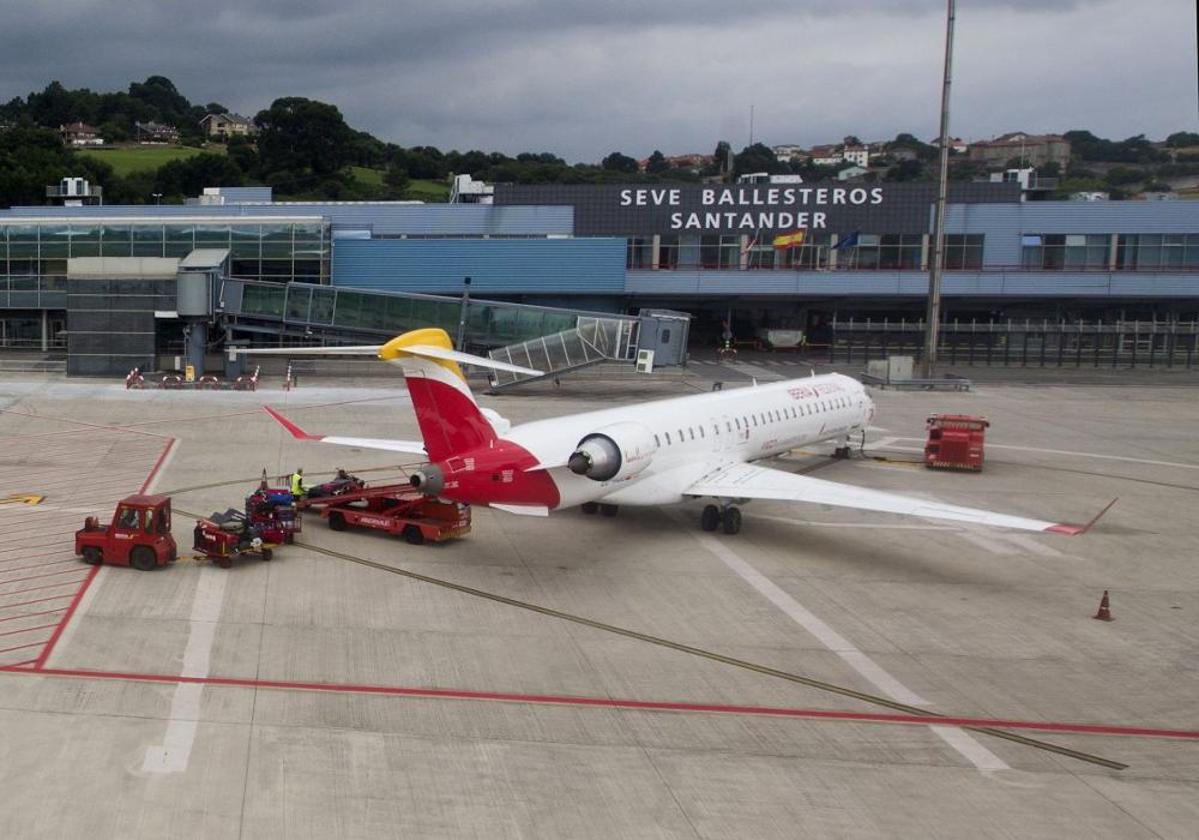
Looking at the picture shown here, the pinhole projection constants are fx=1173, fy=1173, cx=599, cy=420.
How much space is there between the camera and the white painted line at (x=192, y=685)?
1723 centimetres

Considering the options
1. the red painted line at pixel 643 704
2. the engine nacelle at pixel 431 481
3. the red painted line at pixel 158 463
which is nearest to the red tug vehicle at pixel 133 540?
the engine nacelle at pixel 431 481

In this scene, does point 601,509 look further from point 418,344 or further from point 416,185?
point 416,185

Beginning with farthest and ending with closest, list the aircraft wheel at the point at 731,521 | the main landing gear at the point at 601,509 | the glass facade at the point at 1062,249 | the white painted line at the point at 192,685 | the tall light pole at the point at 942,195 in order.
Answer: the glass facade at the point at 1062,249
the tall light pole at the point at 942,195
the main landing gear at the point at 601,509
the aircraft wheel at the point at 731,521
the white painted line at the point at 192,685

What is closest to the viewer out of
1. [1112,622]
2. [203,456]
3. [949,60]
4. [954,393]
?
[1112,622]

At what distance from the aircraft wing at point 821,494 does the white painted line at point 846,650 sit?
154 cm

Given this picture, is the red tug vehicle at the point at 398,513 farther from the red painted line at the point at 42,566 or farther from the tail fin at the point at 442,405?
the red painted line at the point at 42,566

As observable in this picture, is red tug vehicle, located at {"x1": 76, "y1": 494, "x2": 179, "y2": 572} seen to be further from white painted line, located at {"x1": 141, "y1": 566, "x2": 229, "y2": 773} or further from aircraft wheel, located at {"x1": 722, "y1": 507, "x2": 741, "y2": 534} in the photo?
aircraft wheel, located at {"x1": 722, "y1": 507, "x2": 741, "y2": 534}

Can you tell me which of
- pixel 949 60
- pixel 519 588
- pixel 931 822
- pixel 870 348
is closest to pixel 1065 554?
pixel 519 588

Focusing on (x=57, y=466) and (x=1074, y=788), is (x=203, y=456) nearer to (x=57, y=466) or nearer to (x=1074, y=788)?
(x=57, y=466)

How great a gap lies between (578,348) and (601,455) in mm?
38308

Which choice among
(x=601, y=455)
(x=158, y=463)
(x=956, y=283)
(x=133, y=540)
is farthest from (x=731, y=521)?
(x=956, y=283)

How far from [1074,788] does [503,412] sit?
4096 centimetres

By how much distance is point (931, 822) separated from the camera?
52.8 ft

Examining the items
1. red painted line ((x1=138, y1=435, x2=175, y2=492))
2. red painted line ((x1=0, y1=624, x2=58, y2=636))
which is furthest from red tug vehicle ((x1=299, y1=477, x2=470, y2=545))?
red painted line ((x1=0, y1=624, x2=58, y2=636))
